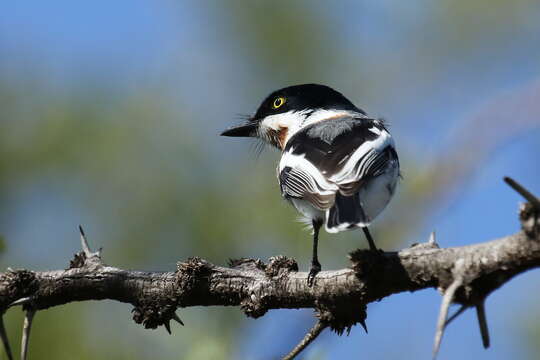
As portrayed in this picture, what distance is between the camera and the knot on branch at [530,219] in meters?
2.07

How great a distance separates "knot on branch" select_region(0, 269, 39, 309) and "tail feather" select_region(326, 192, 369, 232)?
1.38m

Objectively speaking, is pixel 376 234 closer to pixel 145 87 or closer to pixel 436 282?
pixel 436 282

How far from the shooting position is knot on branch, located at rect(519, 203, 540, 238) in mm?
2070

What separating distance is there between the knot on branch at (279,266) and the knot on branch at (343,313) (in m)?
0.32

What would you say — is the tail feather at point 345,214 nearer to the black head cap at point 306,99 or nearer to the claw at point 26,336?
the claw at point 26,336

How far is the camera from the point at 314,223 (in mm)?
4734

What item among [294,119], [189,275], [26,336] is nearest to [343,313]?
[189,275]

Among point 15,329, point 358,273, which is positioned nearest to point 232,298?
point 358,273

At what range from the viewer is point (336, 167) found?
417cm

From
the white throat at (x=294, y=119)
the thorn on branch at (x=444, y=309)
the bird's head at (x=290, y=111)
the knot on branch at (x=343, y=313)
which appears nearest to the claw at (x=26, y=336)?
the knot on branch at (x=343, y=313)

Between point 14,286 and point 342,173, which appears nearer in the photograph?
point 14,286

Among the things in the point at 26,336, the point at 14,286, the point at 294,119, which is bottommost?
the point at 26,336

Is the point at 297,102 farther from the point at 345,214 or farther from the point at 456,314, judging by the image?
the point at 456,314

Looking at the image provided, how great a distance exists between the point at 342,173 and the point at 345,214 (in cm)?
47
